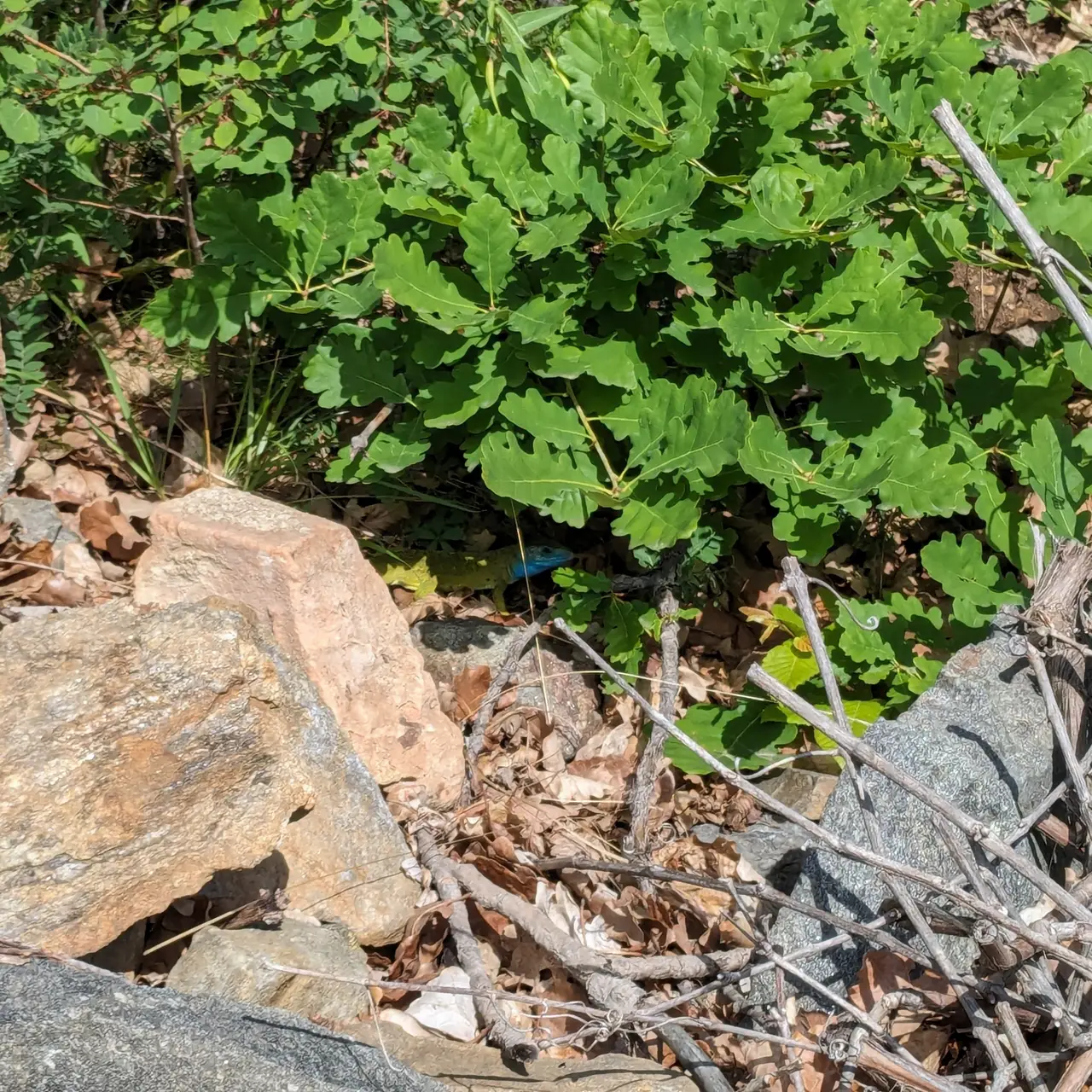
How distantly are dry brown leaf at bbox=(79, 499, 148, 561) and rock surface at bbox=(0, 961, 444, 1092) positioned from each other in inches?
66.3

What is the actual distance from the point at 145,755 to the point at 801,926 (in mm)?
1339

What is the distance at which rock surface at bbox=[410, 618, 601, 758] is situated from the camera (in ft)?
10.4

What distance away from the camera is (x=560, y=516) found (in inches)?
102

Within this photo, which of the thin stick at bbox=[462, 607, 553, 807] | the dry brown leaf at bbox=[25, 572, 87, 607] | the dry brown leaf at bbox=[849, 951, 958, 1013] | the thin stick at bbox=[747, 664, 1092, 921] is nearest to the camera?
the thin stick at bbox=[747, 664, 1092, 921]

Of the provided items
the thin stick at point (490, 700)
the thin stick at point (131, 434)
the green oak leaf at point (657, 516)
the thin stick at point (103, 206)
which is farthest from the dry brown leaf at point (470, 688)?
the thin stick at point (103, 206)

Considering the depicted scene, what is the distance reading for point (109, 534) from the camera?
10.7 feet

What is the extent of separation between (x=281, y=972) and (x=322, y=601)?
859 millimetres

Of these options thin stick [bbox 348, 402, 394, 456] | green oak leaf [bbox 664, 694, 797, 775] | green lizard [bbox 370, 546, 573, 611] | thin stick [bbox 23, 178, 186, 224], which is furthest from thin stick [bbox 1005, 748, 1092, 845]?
thin stick [bbox 23, 178, 186, 224]

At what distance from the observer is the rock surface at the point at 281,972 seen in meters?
2.02

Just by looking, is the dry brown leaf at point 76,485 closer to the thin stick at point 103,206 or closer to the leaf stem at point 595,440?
the thin stick at point 103,206

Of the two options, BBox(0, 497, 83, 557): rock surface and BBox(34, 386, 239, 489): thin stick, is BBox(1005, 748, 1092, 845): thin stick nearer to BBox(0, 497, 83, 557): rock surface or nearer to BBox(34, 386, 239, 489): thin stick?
BBox(34, 386, 239, 489): thin stick

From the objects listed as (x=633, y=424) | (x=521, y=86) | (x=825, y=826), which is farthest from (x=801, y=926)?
(x=521, y=86)

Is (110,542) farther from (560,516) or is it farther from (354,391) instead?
(560,516)

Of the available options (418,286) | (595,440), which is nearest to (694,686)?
(595,440)
